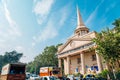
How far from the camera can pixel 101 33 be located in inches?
903

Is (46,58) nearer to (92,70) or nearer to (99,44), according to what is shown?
(92,70)

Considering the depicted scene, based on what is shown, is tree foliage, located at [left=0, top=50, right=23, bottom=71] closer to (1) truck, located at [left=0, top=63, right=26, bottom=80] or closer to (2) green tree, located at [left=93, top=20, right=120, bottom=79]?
(1) truck, located at [left=0, top=63, right=26, bottom=80]

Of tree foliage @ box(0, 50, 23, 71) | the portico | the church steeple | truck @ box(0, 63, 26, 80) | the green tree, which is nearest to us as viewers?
truck @ box(0, 63, 26, 80)

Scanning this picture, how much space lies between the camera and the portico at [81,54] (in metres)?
34.8

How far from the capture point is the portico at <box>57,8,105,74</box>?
34844 millimetres

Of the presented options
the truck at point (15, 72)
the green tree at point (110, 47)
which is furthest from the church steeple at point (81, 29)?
the truck at point (15, 72)

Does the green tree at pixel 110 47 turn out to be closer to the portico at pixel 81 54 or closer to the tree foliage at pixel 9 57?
the portico at pixel 81 54

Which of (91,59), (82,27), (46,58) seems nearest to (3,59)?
(46,58)

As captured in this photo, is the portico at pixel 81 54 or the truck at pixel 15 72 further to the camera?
the portico at pixel 81 54

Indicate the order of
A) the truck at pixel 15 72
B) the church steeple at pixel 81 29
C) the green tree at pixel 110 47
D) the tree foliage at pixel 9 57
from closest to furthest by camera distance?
the truck at pixel 15 72
the green tree at pixel 110 47
the church steeple at pixel 81 29
the tree foliage at pixel 9 57

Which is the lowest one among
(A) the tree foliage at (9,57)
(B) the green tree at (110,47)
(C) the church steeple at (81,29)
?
(B) the green tree at (110,47)

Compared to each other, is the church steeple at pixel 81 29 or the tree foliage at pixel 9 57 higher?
the church steeple at pixel 81 29

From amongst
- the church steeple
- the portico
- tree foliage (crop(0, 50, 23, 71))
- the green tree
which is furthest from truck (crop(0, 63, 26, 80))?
tree foliage (crop(0, 50, 23, 71))

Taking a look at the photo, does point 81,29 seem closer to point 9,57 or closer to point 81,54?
point 81,54
